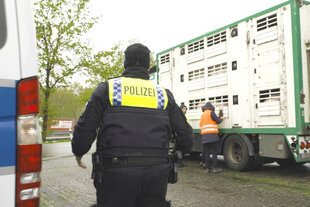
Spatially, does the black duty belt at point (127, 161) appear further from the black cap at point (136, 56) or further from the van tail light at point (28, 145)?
the black cap at point (136, 56)

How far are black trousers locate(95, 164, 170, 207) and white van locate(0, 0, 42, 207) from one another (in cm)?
50

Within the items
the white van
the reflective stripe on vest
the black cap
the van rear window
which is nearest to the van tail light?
the white van

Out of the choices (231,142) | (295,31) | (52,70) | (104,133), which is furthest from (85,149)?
(52,70)

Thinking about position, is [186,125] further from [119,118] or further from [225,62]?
[225,62]

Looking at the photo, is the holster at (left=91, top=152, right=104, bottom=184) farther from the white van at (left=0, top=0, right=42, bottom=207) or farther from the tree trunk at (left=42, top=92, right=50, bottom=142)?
the tree trunk at (left=42, top=92, right=50, bottom=142)

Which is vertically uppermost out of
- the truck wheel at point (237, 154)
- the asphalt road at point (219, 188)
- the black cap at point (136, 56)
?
the black cap at point (136, 56)

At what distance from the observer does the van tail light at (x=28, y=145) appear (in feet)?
5.74

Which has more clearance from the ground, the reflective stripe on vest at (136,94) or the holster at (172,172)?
the reflective stripe on vest at (136,94)

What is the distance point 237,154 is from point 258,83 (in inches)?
72.7

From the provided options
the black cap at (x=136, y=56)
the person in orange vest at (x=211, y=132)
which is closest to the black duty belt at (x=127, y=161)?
the black cap at (x=136, y=56)

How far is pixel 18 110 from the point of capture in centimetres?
174

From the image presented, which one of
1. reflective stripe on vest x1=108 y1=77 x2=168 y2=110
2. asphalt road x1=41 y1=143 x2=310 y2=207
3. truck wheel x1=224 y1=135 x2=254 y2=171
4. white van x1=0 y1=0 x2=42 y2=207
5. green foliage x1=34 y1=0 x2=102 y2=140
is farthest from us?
green foliage x1=34 y1=0 x2=102 y2=140

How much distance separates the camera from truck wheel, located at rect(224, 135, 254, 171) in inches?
300

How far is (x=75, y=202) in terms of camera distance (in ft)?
17.2
